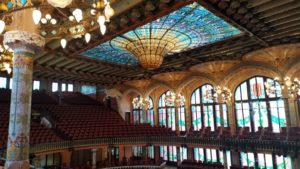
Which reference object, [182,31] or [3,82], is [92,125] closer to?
[3,82]

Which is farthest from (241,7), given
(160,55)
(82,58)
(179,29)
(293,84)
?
(82,58)

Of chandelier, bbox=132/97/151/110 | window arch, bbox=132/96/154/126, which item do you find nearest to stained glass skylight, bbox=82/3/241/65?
chandelier, bbox=132/97/151/110

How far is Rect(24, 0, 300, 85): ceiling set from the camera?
738 cm

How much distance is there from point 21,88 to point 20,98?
0.21 m

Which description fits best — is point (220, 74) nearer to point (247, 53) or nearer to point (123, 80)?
point (247, 53)

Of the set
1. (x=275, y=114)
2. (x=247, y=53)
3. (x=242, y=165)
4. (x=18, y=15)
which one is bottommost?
(x=242, y=165)

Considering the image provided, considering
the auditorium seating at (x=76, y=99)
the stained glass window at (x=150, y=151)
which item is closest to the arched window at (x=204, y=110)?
the stained glass window at (x=150, y=151)

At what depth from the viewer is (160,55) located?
10703 millimetres

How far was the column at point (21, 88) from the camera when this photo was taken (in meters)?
4.58

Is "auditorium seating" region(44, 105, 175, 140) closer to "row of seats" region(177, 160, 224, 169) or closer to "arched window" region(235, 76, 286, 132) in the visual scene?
"row of seats" region(177, 160, 224, 169)

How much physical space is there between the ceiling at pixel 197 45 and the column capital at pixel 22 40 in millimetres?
3439

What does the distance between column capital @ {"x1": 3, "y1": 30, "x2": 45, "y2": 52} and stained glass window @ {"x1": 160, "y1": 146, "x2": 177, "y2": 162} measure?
16464mm

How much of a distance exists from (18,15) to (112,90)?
17.3 metres

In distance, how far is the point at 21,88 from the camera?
4762mm
